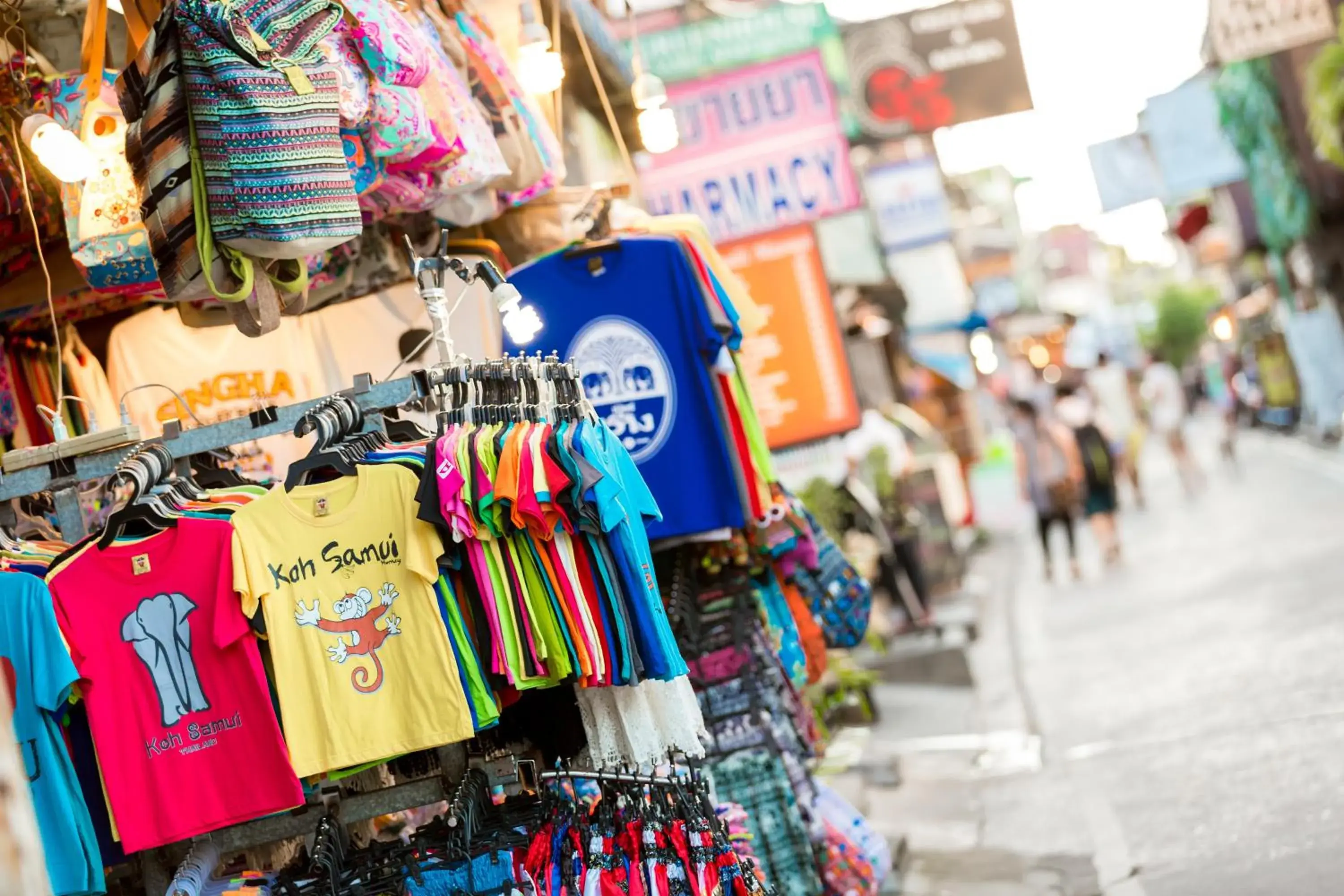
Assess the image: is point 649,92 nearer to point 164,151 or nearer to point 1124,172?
point 164,151

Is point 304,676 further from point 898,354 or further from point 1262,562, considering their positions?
point 898,354

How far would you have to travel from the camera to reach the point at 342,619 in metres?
3.94

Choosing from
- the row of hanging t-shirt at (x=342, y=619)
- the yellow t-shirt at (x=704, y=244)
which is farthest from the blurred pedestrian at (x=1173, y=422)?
the row of hanging t-shirt at (x=342, y=619)

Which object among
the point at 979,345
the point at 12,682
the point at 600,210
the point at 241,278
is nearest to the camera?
the point at 12,682

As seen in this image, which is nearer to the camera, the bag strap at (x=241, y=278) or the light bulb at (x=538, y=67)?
the bag strap at (x=241, y=278)

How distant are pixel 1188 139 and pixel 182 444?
24.4 m

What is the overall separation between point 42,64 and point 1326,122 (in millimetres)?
16535

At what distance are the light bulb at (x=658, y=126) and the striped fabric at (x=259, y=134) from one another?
3.07m

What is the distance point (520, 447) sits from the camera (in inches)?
155

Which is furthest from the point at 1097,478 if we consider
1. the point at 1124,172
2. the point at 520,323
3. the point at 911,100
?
the point at 520,323

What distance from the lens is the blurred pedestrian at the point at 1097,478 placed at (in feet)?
56.6

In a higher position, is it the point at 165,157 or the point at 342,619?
the point at 165,157

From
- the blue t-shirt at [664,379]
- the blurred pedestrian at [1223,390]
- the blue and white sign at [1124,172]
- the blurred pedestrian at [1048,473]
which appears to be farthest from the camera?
the blurred pedestrian at [1223,390]

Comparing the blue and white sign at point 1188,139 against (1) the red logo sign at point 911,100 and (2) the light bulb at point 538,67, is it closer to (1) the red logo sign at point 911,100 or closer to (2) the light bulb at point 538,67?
(1) the red logo sign at point 911,100
